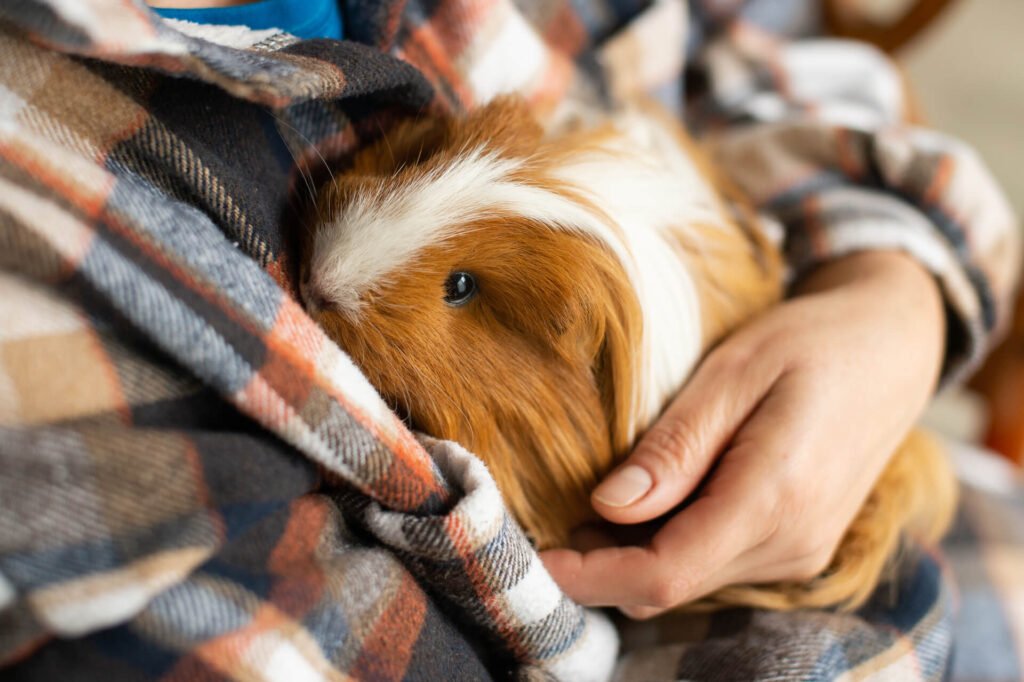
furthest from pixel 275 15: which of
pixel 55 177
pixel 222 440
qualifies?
pixel 222 440

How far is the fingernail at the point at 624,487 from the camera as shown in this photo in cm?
69

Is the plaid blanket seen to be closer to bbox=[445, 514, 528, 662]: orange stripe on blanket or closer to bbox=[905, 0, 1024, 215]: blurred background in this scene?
bbox=[445, 514, 528, 662]: orange stripe on blanket

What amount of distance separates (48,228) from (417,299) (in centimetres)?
30

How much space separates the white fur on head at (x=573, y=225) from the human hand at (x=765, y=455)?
0.16 ft

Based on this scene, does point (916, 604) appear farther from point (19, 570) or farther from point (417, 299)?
point (19, 570)

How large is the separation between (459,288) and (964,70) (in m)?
3.13

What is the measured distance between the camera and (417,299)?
0.69 meters

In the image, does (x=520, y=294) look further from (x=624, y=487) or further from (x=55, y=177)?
(x=55, y=177)

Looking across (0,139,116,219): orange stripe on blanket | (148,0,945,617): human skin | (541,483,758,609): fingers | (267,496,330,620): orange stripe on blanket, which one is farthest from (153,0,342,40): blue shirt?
(541,483,758,609): fingers

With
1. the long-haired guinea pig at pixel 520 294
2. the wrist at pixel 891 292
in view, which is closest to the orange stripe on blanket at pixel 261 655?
the long-haired guinea pig at pixel 520 294

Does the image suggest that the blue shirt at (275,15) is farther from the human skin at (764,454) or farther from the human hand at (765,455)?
the human hand at (765,455)

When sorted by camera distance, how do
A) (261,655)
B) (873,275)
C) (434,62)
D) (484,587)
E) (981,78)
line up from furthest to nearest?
(981,78) → (873,275) → (434,62) → (484,587) → (261,655)

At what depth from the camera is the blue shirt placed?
0.66 m

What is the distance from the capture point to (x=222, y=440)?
1.57 ft
